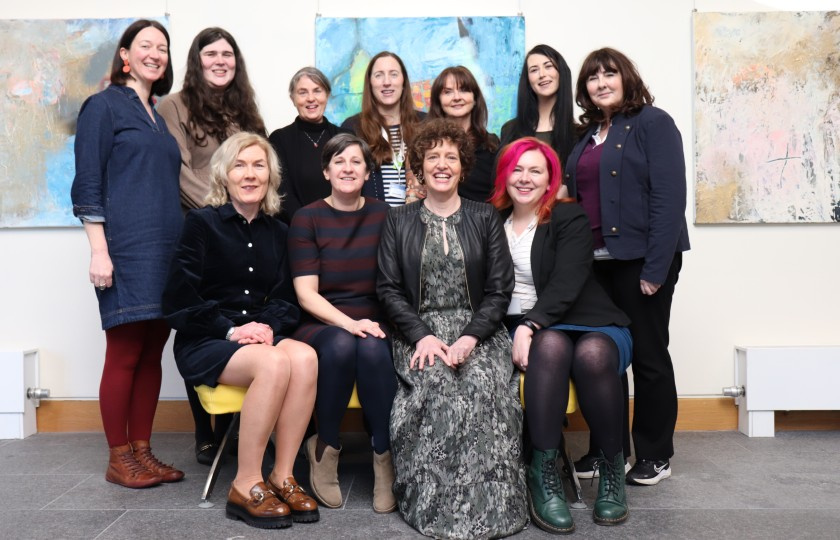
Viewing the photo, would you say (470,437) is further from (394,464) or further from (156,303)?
(156,303)

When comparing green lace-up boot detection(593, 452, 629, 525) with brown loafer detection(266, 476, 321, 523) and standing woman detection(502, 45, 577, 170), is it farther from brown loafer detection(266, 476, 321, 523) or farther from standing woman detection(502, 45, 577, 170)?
standing woman detection(502, 45, 577, 170)

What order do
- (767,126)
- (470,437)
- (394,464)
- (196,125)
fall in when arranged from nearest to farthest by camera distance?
(470,437) < (394,464) < (196,125) < (767,126)

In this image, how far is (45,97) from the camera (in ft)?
12.1

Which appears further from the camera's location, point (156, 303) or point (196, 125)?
point (196, 125)

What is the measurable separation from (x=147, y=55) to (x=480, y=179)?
4.52ft

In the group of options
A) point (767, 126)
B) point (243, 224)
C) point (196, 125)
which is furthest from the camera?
point (767, 126)

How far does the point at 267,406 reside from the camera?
248cm

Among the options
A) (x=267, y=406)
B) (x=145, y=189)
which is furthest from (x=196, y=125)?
(x=267, y=406)

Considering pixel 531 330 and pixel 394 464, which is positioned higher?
pixel 531 330

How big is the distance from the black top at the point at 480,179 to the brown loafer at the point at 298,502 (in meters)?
1.36

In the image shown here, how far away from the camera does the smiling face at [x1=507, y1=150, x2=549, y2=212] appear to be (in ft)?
9.02

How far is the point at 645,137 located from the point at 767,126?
1182 millimetres

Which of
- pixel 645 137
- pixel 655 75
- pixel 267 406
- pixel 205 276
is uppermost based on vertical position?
pixel 655 75

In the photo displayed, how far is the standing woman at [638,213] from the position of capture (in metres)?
2.77
